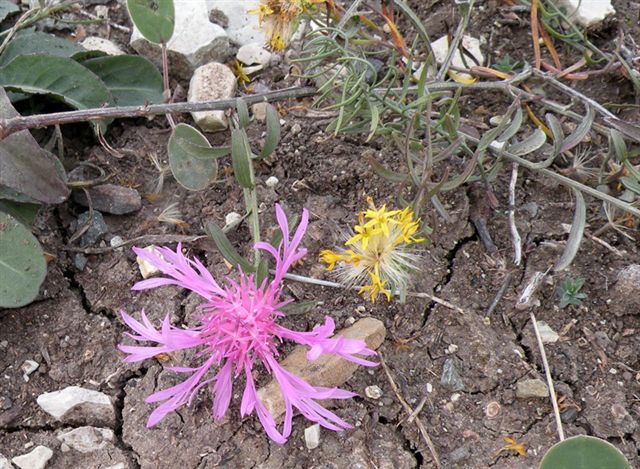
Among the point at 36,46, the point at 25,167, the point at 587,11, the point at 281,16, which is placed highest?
the point at 281,16

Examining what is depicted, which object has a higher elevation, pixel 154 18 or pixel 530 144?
pixel 154 18

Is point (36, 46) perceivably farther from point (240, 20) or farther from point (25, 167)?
point (240, 20)

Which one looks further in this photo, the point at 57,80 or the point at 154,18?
the point at 57,80

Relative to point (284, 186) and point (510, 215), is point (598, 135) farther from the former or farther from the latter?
point (284, 186)

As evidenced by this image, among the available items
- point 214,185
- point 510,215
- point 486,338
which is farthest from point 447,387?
point 214,185

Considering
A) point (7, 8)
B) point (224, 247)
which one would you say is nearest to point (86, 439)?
point (224, 247)

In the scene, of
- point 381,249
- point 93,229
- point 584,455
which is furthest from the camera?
point 93,229
